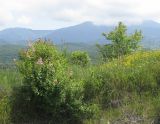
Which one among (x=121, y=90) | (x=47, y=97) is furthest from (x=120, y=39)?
(x=47, y=97)

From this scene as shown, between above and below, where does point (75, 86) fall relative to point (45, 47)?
below

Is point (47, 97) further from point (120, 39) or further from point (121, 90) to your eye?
point (120, 39)

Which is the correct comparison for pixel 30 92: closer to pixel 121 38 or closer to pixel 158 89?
pixel 158 89

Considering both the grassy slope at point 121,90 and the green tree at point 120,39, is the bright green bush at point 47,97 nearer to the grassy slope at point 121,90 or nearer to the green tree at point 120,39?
the grassy slope at point 121,90

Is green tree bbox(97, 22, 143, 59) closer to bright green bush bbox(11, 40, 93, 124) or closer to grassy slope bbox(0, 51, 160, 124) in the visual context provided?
grassy slope bbox(0, 51, 160, 124)

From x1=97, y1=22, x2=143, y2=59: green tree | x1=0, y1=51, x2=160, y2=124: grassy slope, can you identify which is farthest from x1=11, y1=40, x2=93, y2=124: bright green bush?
x1=97, y1=22, x2=143, y2=59: green tree

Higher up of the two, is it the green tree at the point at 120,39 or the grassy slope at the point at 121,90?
the grassy slope at the point at 121,90

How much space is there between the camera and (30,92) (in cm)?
912

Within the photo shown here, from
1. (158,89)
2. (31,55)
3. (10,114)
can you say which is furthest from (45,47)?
(158,89)

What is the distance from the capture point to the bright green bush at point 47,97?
8.98m

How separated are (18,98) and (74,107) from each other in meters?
1.30

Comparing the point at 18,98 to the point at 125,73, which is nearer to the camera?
the point at 18,98

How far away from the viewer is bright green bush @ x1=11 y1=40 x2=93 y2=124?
8977 millimetres

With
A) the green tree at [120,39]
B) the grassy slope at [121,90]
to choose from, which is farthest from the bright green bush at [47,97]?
the green tree at [120,39]
